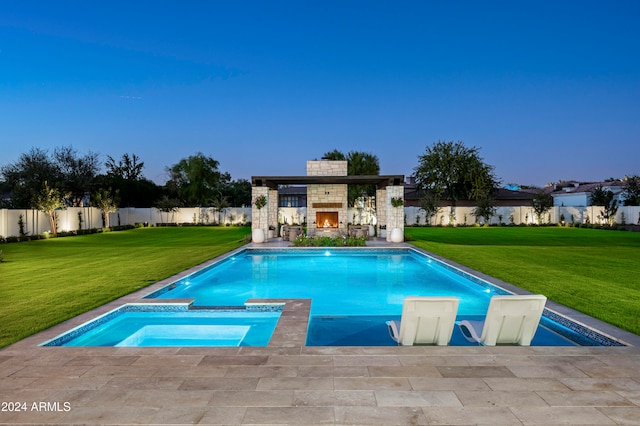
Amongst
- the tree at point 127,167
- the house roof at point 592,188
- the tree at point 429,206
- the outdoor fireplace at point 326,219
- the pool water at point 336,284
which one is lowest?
the pool water at point 336,284

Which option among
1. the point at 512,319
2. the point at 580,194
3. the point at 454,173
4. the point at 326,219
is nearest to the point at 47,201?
the point at 326,219

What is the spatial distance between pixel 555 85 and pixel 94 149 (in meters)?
45.8

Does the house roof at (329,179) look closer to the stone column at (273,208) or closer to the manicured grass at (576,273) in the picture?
the stone column at (273,208)

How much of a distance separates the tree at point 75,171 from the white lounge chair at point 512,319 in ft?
130

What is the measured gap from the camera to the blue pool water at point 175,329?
5410 mm

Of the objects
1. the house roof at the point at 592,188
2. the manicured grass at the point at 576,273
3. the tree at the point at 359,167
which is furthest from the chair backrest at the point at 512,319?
the house roof at the point at 592,188

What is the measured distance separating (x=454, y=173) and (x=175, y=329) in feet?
122

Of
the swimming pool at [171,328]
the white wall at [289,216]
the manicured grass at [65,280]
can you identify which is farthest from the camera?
the white wall at [289,216]

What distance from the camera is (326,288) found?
937 cm

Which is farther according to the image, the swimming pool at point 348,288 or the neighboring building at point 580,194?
the neighboring building at point 580,194

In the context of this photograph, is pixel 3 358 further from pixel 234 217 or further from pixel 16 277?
pixel 234 217

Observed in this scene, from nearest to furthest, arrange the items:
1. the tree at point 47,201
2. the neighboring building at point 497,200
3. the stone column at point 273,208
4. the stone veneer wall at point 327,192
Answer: the stone column at point 273,208, the tree at point 47,201, the stone veneer wall at point 327,192, the neighboring building at point 497,200

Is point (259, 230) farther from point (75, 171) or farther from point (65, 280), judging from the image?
point (75, 171)

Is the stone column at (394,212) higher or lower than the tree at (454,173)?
lower
